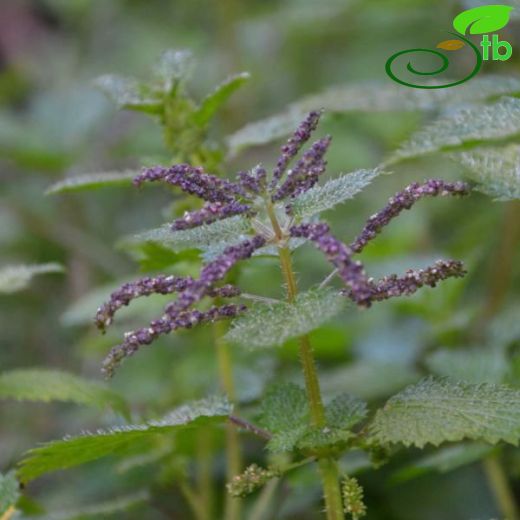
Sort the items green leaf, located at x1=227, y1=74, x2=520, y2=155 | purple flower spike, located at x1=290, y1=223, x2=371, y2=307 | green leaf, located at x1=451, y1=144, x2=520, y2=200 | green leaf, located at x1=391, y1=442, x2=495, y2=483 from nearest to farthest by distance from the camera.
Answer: purple flower spike, located at x1=290, y1=223, x2=371, y2=307 < green leaf, located at x1=451, y1=144, x2=520, y2=200 < green leaf, located at x1=391, y1=442, x2=495, y2=483 < green leaf, located at x1=227, y1=74, x2=520, y2=155

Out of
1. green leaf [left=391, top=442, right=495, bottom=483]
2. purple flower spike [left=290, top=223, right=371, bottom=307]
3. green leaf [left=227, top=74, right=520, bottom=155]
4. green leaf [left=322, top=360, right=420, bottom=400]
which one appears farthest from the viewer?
green leaf [left=322, top=360, right=420, bottom=400]

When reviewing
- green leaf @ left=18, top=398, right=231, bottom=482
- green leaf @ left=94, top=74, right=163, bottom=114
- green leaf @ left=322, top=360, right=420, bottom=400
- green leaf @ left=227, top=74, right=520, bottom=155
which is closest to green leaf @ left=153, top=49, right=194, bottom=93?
green leaf @ left=94, top=74, right=163, bottom=114

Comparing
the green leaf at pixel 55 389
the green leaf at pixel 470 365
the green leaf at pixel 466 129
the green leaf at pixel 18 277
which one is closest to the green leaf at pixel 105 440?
the green leaf at pixel 55 389

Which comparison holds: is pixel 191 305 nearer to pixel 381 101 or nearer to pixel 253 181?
pixel 253 181

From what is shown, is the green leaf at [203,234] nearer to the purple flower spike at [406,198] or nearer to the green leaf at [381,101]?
the purple flower spike at [406,198]

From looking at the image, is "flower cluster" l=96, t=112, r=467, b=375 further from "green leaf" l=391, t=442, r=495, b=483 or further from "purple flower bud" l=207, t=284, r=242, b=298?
"green leaf" l=391, t=442, r=495, b=483

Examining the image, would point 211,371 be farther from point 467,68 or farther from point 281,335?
point 467,68

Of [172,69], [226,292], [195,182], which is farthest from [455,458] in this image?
[172,69]
